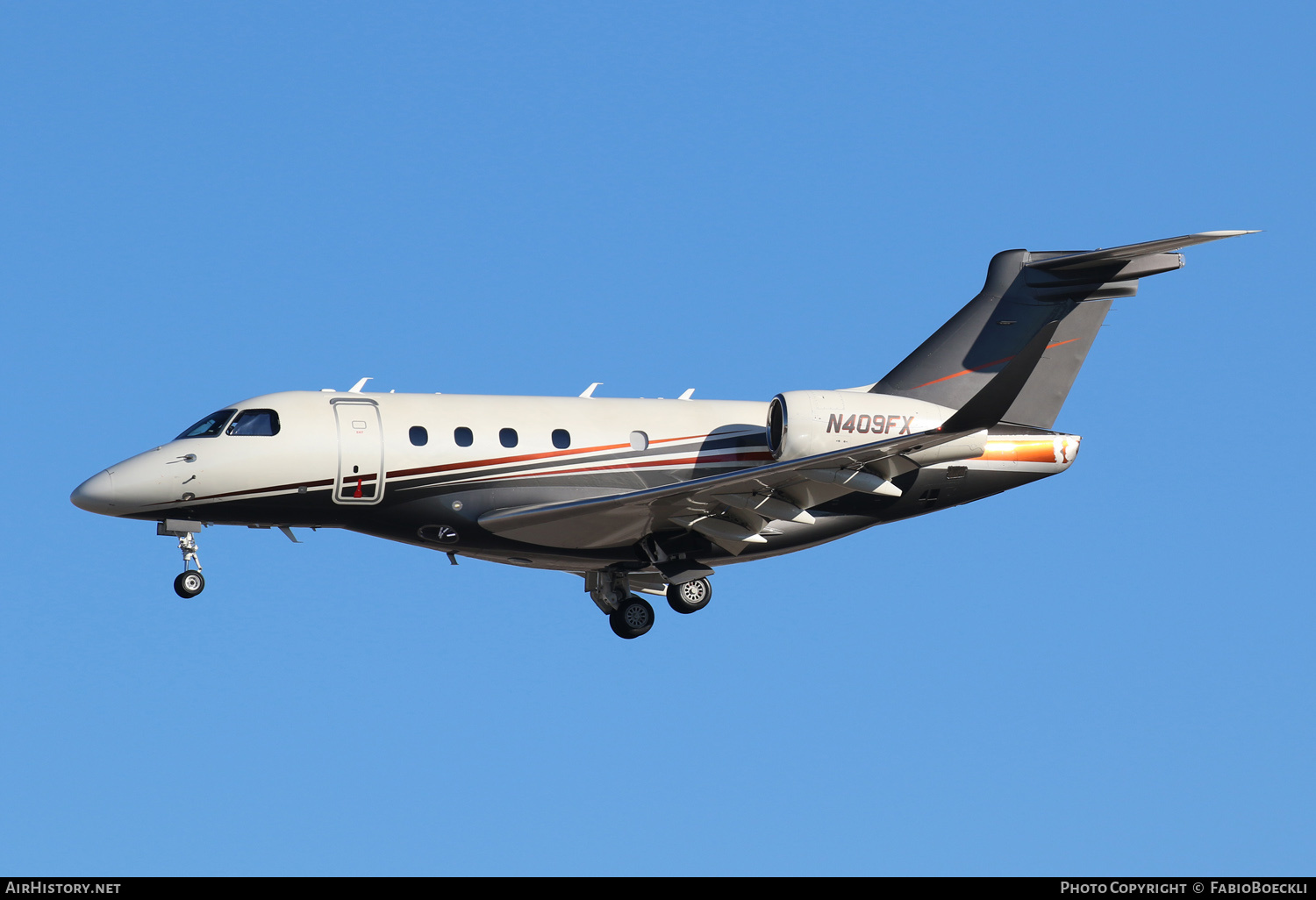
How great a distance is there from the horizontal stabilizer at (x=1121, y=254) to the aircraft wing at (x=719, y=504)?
384cm

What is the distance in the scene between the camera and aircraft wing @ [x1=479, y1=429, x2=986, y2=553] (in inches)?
838

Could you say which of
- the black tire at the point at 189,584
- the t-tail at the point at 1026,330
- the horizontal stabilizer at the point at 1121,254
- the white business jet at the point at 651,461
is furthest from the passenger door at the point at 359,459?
the horizontal stabilizer at the point at 1121,254

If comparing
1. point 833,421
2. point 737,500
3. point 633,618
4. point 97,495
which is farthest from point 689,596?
point 97,495

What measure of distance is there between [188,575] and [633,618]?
271 inches

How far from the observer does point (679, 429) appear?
971 inches

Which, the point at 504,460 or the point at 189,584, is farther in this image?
the point at 504,460

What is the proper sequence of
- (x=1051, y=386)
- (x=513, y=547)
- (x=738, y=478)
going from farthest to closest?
(x=1051, y=386) < (x=513, y=547) < (x=738, y=478)

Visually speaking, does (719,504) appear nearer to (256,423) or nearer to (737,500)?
(737,500)

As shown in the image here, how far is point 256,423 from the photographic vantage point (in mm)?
22578

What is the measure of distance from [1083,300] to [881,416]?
4.43m

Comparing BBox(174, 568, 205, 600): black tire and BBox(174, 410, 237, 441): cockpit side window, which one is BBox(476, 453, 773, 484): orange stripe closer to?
BBox(174, 410, 237, 441): cockpit side window

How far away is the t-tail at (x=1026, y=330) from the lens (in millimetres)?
25531
